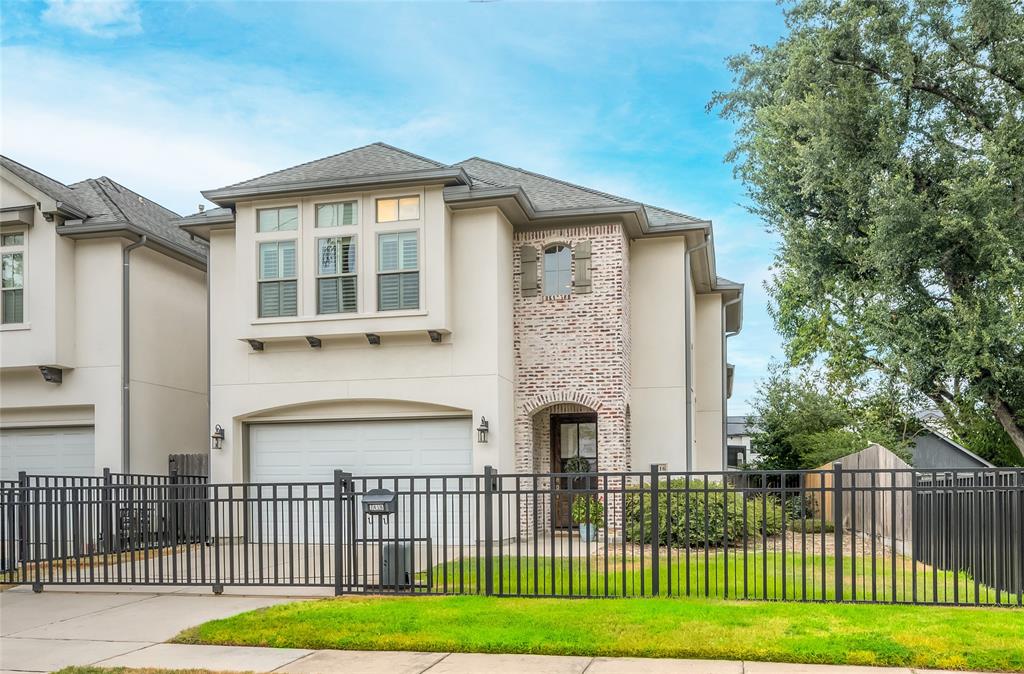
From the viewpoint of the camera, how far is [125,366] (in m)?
17.5

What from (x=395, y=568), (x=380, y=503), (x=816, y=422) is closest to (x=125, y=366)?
(x=380, y=503)

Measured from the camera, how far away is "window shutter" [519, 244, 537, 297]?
694 inches

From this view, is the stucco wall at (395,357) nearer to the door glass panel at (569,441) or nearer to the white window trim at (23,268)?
the door glass panel at (569,441)

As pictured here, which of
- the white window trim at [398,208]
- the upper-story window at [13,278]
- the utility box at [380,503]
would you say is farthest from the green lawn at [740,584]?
the upper-story window at [13,278]

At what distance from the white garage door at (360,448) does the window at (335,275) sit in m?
2.24

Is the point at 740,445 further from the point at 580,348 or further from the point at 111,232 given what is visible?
the point at 111,232

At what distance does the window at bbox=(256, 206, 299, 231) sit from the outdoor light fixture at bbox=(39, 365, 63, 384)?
4.64 metres

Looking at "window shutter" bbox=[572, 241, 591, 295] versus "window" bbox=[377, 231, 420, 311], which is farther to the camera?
"window shutter" bbox=[572, 241, 591, 295]

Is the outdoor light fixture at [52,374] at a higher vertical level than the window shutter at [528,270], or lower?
lower

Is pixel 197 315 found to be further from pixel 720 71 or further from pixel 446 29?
pixel 720 71

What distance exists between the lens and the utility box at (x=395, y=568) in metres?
10.3

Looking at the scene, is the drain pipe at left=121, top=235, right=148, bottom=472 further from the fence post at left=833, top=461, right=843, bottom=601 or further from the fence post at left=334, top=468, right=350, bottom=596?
the fence post at left=833, top=461, right=843, bottom=601

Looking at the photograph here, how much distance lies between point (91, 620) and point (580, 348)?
979 centimetres

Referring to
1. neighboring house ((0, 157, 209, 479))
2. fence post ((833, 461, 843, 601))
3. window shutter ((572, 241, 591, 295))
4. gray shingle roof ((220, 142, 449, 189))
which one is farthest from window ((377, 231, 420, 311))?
fence post ((833, 461, 843, 601))
